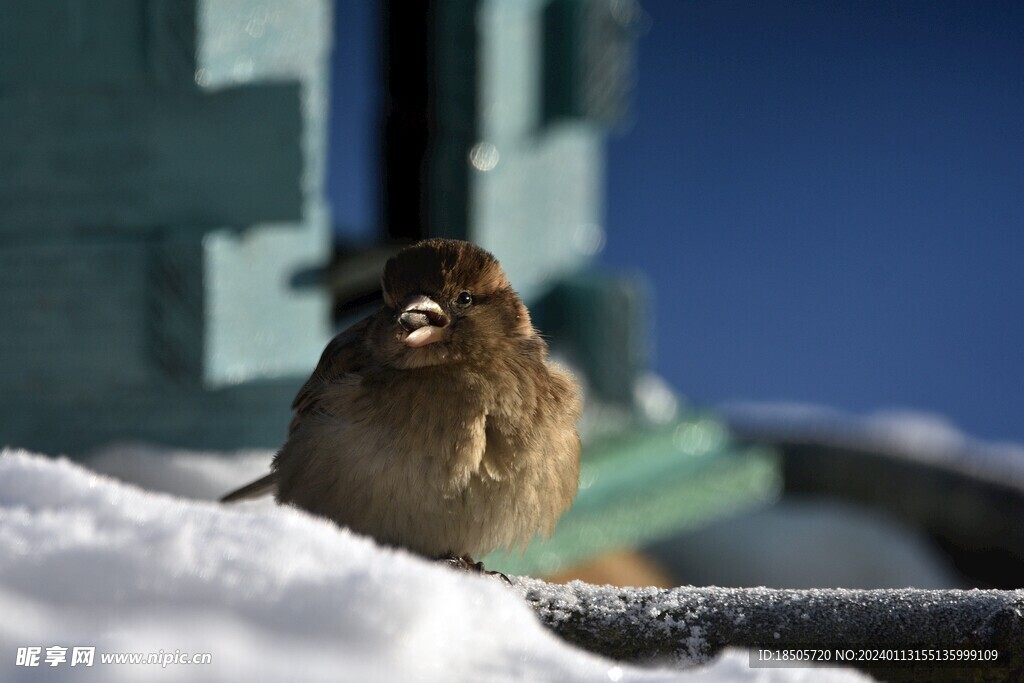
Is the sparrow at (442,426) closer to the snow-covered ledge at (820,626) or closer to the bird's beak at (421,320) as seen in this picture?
the bird's beak at (421,320)

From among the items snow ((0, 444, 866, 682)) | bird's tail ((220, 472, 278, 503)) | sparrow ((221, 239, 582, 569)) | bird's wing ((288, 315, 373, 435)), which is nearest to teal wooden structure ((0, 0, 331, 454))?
bird's tail ((220, 472, 278, 503))

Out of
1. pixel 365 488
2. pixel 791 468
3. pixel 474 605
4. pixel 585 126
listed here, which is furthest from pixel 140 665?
pixel 791 468

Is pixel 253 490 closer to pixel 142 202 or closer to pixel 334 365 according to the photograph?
pixel 334 365

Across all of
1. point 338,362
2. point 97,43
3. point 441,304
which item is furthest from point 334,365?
point 97,43

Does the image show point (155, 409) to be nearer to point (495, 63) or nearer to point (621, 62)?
point (495, 63)

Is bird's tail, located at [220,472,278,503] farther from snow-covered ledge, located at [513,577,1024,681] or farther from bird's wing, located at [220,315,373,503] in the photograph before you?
snow-covered ledge, located at [513,577,1024,681]
